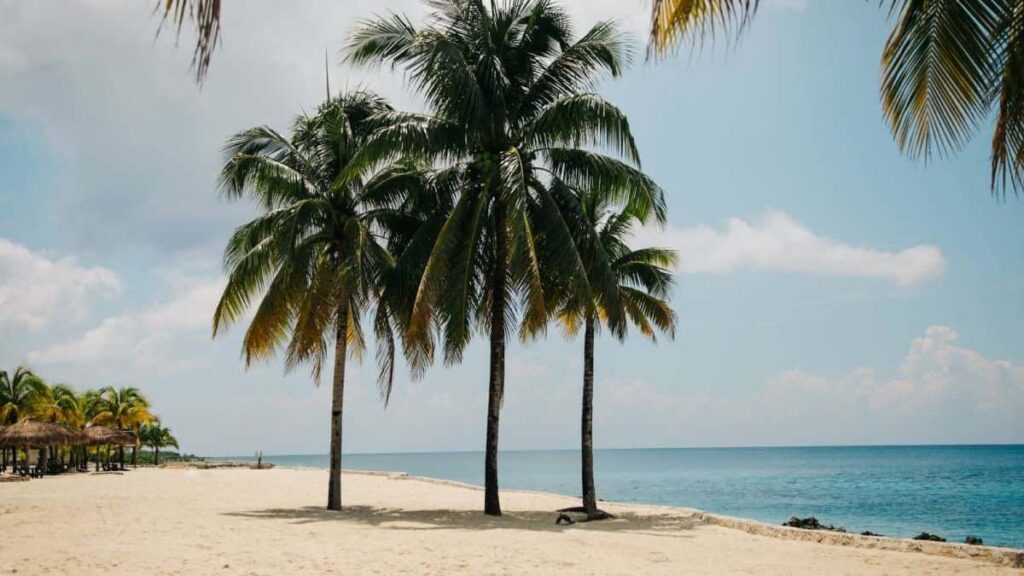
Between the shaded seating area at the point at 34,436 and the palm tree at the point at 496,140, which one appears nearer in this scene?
the palm tree at the point at 496,140

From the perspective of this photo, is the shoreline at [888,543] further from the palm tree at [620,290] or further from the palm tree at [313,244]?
the palm tree at [313,244]

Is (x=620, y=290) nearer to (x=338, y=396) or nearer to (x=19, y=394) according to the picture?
(x=338, y=396)

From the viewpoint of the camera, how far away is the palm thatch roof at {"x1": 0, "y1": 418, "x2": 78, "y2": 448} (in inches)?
1207

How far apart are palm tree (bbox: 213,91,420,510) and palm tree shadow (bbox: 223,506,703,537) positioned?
1267 millimetres

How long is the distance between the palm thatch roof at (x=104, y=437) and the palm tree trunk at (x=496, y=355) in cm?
2541

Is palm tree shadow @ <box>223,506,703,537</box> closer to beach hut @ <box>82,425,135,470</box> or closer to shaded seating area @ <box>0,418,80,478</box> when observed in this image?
shaded seating area @ <box>0,418,80,478</box>

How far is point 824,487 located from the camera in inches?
2456

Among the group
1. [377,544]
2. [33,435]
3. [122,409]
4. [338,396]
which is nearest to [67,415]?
[122,409]

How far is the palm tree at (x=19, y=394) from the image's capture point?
38844 mm

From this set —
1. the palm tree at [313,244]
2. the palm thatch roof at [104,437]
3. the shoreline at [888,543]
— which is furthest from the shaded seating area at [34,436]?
the shoreline at [888,543]

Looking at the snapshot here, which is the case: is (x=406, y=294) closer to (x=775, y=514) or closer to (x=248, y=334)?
(x=248, y=334)

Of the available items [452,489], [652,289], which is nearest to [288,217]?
[652,289]

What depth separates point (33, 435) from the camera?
101ft

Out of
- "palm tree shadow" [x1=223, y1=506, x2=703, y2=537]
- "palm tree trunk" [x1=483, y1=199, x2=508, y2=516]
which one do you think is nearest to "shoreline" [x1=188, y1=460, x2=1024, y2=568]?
"palm tree shadow" [x1=223, y1=506, x2=703, y2=537]
